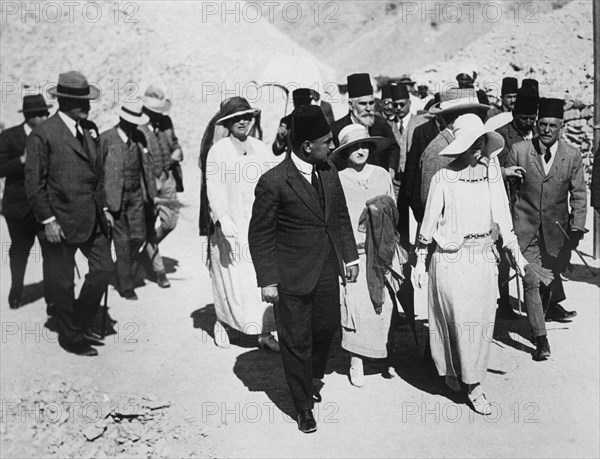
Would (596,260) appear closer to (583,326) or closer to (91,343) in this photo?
(583,326)

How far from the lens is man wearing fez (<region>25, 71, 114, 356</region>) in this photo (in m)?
7.52

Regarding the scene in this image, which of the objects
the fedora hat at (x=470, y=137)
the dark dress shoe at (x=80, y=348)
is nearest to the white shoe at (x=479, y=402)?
the fedora hat at (x=470, y=137)

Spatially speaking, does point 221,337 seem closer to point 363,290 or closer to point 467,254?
point 363,290

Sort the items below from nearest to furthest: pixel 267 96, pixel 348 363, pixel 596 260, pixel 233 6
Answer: pixel 348 363, pixel 596 260, pixel 267 96, pixel 233 6

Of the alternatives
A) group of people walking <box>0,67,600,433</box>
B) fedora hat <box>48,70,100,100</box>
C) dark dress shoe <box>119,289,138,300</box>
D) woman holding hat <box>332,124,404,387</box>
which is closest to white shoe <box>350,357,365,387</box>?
group of people walking <box>0,67,600,433</box>

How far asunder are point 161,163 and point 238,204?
306 centimetres

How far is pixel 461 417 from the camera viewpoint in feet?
20.4

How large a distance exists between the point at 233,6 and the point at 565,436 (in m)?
33.2

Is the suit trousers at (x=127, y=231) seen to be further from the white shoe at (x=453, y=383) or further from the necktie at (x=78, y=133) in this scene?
the white shoe at (x=453, y=383)

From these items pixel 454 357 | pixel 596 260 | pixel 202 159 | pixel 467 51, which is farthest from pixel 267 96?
pixel 454 357

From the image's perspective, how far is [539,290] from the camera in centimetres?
757

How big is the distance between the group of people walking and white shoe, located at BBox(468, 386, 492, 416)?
12 millimetres

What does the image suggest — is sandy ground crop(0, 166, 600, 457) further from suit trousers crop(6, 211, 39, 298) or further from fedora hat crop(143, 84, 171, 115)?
fedora hat crop(143, 84, 171, 115)

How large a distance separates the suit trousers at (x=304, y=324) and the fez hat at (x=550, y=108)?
2735 millimetres
